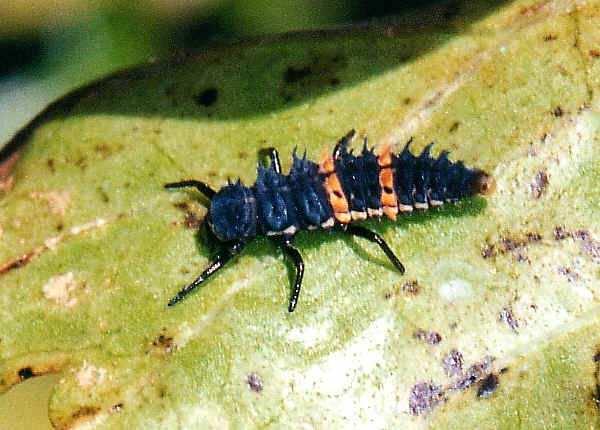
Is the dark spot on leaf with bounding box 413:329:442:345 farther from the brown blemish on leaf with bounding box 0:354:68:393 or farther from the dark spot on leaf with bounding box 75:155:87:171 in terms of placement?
the dark spot on leaf with bounding box 75:155:87:171

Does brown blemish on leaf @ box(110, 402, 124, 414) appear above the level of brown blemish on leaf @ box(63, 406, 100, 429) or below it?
above

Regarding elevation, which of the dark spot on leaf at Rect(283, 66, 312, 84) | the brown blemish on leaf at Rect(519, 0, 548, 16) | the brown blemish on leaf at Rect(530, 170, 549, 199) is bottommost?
the brown blemish on leaf at Rect(530, 170, 549, 199)

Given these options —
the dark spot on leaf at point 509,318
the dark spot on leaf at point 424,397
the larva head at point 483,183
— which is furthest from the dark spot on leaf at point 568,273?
the dark spot on leaf at point 424,397

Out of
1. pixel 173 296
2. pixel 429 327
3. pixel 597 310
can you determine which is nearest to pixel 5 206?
pixel 173 296

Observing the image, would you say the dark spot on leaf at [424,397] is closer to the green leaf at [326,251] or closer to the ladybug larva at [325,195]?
the green leaf at [326,251]

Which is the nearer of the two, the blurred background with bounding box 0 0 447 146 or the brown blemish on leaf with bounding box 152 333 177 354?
the brown blemish on leaf with bounding box 152 333 177 354

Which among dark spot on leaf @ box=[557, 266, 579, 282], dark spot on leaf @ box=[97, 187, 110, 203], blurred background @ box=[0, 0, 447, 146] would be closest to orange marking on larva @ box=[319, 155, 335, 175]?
dark spot on leaf @ box=[97, 187, 110, 203]
